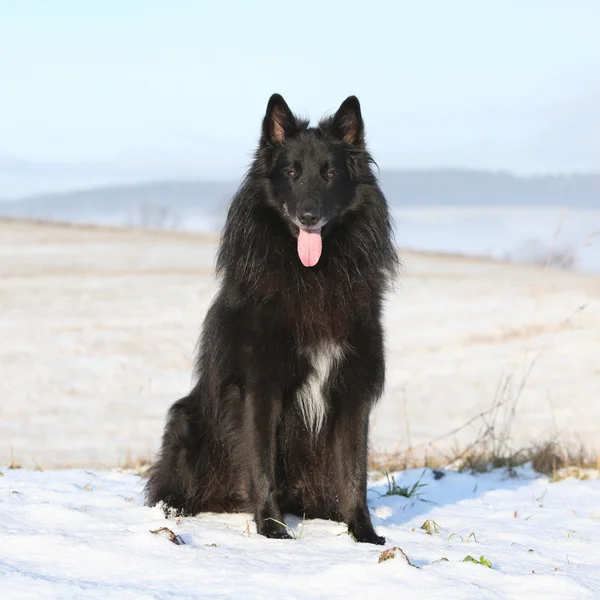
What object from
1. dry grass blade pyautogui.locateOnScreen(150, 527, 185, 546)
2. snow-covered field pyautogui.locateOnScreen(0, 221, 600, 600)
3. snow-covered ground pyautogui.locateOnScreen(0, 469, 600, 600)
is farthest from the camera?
dry grass blade pyautogui.locateOnScreen(150, 527, 185, 546)

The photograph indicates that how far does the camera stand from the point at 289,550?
336 cm

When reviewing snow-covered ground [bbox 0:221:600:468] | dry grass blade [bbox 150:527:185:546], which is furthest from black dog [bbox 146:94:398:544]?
snow-covered ground [bbox 0:221:600:468]

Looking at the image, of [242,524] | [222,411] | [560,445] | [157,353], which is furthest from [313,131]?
[157,353]

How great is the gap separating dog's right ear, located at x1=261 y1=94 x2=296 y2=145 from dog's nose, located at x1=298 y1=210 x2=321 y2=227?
1.63ft

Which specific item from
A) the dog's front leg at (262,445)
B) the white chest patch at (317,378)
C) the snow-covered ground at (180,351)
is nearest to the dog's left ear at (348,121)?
the white chest patch at (317,378)

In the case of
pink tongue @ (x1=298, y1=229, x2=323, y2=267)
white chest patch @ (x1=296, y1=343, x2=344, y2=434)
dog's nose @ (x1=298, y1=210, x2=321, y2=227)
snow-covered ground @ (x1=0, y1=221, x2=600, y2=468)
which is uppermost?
dog's nose @ (x1=298, y1=210, x2=321, y2=227)

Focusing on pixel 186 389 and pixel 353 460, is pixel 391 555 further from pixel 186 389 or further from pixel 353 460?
pixel 186 389

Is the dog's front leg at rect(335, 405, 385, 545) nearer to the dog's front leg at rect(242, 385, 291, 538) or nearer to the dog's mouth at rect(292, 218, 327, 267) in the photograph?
the dog's front leg at rect(242, 385, 291, 538)

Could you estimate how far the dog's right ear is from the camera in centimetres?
411

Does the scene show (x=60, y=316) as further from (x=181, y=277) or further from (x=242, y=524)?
(x=242, y=524)

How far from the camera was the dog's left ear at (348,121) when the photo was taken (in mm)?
4152

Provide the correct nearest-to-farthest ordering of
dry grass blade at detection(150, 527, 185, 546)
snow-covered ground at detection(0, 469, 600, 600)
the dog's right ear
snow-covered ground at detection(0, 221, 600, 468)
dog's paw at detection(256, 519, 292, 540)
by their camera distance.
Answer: snow-covered ground at detection(0, 469, 600, 600), dry grass blade at detection(150, 527, 185, 546), dog's paw at detection(256, 519, 292, 540), the dog's right ear, snow-covered ground at detection(0, 221, 600, 468)

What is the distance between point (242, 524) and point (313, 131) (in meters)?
2.02

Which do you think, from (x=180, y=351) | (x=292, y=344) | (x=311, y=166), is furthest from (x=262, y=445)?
(x=180, y=351)
